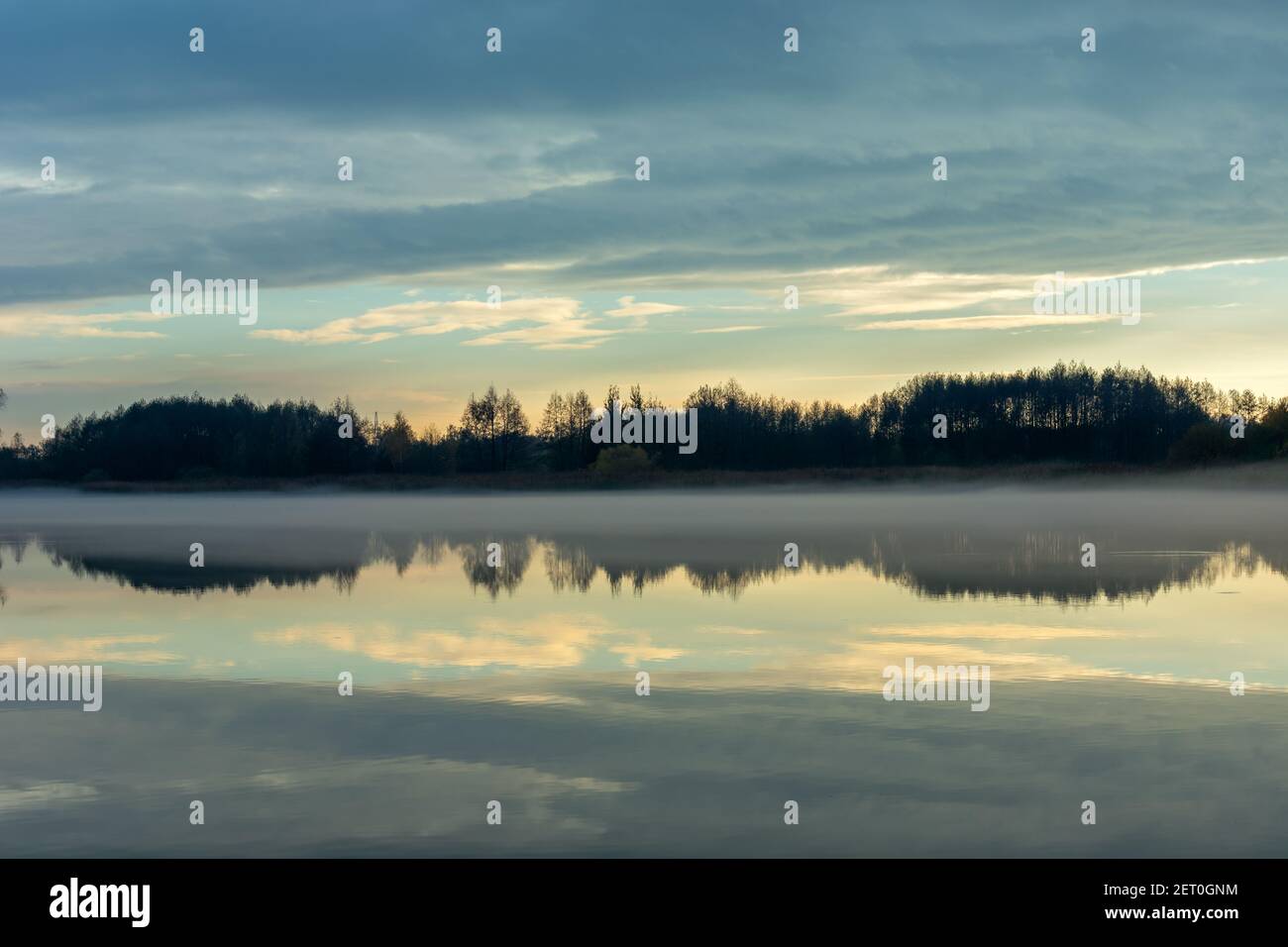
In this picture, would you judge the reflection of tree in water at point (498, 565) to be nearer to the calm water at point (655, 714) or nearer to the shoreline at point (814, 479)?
the calm water at point (655, 714)

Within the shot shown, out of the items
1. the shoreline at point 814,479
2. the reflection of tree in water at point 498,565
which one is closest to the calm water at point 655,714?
the reflection of tree in water at point 498,565

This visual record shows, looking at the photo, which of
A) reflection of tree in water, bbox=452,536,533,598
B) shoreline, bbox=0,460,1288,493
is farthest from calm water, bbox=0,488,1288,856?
shoreline, bbox=0,460,1288,493

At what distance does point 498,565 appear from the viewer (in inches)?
1091

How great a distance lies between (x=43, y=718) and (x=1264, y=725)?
10141mm

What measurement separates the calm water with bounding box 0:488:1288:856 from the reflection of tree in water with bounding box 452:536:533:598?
19cm

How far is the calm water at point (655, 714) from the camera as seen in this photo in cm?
816

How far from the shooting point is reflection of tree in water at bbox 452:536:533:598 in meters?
23.3

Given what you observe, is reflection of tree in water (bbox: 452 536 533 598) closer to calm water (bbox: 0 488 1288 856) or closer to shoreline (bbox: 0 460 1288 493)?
calm water (bbox: 0 488 1288 856)

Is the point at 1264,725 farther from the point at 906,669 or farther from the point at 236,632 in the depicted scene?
the point at 236,632

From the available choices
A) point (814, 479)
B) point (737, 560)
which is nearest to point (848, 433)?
point (814, 479)

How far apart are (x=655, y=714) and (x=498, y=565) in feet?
54.7

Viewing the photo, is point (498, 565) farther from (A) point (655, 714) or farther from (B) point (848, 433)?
(B) point (848, 433)

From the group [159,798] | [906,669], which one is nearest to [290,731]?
[159,798]
